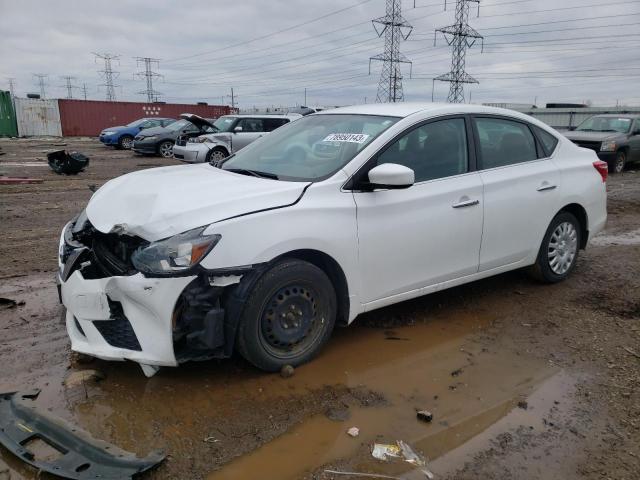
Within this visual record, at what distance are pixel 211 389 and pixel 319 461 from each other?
0.92 meters

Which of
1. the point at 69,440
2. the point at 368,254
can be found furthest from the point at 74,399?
the point at 368,254

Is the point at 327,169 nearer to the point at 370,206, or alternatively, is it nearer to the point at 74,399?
the point at 370,206

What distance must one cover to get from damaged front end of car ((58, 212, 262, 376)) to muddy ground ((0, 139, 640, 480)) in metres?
0.32

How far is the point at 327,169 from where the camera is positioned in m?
3.72

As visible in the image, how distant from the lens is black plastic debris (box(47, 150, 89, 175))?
13586 millimetres

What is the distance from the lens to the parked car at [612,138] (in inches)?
579

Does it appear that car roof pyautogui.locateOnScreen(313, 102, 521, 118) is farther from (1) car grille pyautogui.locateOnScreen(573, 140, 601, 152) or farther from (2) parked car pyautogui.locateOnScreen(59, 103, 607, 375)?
(1) car grille pyautogui.locateOnScreen(573, 140, 601, 152)

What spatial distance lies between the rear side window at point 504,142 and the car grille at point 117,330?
3042 mm

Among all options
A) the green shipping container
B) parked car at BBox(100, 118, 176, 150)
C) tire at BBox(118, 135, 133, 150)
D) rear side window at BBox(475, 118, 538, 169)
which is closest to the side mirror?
rear side window at BBox(475, 118, 538, 169)

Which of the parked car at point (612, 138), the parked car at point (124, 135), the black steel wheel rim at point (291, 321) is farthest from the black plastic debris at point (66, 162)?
the parked car at point (612, 138)

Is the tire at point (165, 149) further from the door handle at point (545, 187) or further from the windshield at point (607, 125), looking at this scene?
the door handle at point (545, 187)

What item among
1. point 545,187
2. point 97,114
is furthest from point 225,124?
point 97,114

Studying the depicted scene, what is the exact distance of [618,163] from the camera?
1499cm

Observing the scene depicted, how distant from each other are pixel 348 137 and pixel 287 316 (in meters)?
1.47
